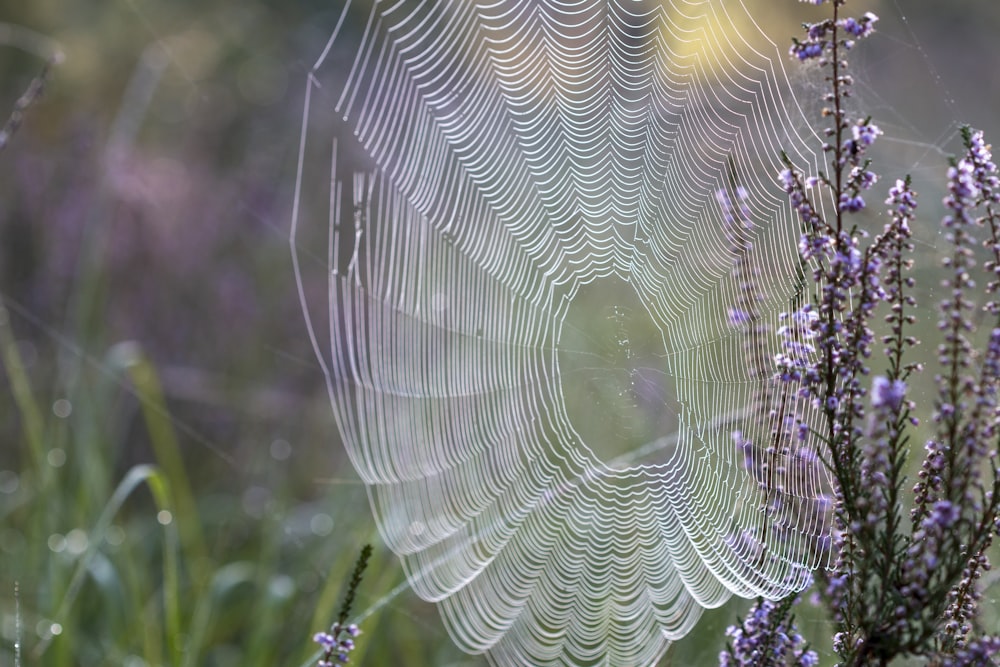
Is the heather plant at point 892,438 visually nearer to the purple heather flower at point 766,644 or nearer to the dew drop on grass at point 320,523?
the purple heather flower at point 766,644

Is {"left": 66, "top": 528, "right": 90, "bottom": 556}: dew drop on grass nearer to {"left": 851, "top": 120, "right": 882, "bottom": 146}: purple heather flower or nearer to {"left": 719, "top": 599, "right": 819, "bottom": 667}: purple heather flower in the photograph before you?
{"left": 719, "top": 599, "right": 819, "bottom": 667}: purple heather flower

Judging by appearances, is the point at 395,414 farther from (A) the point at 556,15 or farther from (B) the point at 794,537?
(A) the point at 556,15

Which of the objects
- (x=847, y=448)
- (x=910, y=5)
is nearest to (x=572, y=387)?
(x=847, y=448)

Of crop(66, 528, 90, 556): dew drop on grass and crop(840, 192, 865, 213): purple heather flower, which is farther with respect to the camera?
crop(66, 528, 90, 556): dew drop on grass

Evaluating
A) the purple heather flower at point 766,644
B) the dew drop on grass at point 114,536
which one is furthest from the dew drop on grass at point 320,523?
the purple heather flower at point 766,644

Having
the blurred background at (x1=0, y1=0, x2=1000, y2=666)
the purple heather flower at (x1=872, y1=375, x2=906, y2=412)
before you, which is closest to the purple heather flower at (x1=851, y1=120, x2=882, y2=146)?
the blurred background at (x1=0, y1=0, x2=1000, y2=666)

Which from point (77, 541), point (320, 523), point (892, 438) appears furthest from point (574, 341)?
point (892, 438)
